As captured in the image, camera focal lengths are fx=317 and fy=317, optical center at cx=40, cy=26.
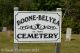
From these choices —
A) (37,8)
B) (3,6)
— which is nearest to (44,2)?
(37,8)

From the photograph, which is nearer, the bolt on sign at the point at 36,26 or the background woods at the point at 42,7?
the bolt on sign at the point at 36,26

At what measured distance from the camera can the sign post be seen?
7.86 meters

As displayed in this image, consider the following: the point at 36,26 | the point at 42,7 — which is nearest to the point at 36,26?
the point at 36,26

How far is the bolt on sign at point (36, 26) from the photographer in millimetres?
7859

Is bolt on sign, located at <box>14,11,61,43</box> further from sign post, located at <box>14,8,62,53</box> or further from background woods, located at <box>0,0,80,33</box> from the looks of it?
background woods, located at <box>0,0,80,33</box>

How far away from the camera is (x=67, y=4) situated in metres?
34.9

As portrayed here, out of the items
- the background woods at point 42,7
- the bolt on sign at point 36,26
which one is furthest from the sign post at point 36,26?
the background woods at point 42,7

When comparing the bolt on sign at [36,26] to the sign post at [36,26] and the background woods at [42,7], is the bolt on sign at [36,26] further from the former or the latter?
the background woods at [42,7]

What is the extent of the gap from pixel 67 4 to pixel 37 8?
366 cm

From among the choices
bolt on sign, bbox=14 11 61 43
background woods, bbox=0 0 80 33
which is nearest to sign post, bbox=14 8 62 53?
bolt on sign, bbox=14 11 61 43

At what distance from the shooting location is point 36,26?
7.92m

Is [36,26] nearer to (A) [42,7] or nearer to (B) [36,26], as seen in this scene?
(B) [36,26]

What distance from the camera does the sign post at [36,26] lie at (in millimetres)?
7859

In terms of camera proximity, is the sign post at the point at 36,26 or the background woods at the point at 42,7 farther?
the background woods at the point at 42,7
